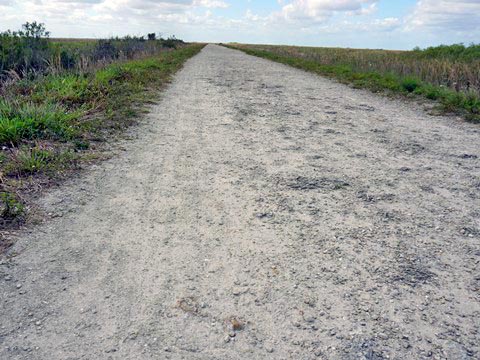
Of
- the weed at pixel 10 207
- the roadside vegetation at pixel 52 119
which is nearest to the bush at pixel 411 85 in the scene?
the roadside vegetation at pixel 52 119

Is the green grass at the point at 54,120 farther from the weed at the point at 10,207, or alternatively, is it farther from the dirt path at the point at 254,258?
the dirt path at the point at 254,258

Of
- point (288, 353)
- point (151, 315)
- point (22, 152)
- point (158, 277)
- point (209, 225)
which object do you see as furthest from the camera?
point (22, 152)

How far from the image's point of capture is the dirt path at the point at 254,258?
2207 mm

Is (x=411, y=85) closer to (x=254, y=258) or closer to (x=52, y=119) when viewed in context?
(x=52, y=119)

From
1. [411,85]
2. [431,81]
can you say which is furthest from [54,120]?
[431,81]

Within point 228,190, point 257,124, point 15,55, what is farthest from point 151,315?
point 15,55

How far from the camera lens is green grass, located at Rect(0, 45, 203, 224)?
4281 mm

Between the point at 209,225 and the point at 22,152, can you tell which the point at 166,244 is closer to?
the point at 209,225

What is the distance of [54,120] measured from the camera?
5637mm

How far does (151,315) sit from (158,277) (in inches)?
14.7

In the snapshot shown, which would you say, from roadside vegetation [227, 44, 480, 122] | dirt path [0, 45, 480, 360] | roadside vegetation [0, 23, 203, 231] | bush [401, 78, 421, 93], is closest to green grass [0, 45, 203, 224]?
roadside vegetation [0, 23, 203, 231]

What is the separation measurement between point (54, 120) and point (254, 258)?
4014 mm

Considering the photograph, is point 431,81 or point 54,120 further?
point 431,81

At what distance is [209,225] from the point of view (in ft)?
11.2
